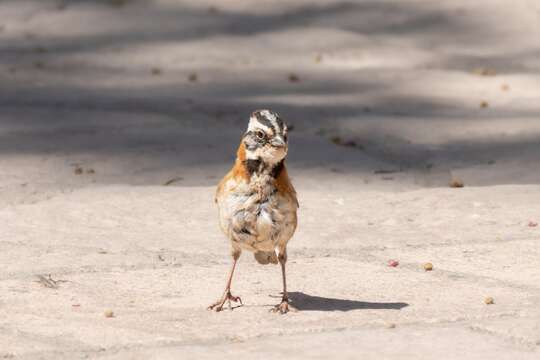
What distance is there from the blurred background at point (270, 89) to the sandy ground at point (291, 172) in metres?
0.03

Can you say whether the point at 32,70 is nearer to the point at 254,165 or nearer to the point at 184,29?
the point at 184,29

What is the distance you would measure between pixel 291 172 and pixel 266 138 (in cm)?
320

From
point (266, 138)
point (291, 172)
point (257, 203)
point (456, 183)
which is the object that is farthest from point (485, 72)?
point (266, 138)

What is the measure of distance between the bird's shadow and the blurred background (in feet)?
7.65

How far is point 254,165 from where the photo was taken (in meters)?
4.62

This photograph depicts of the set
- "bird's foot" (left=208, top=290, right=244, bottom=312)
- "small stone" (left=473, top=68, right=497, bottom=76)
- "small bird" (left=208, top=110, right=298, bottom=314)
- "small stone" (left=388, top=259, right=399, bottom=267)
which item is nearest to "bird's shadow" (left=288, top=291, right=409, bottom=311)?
"small bird" (left=208, top=110, right=298, bottom=314)

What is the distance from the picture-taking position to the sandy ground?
4.45 m

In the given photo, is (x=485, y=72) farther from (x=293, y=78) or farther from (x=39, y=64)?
(x=39, y=64)

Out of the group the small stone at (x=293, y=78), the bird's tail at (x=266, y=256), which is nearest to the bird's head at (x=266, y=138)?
the bird's tail at (x=266, y=256)

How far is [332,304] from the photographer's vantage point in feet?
15.9

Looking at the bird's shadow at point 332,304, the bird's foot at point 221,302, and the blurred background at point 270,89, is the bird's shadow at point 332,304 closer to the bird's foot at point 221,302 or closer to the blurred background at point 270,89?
the bird's foot at point 221,302

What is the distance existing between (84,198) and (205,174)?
3.77ft

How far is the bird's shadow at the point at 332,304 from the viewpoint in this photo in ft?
15.6

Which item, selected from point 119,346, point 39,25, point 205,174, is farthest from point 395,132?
point 39,25
